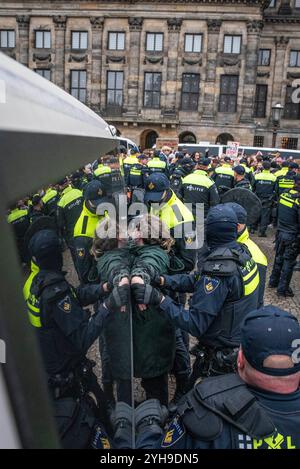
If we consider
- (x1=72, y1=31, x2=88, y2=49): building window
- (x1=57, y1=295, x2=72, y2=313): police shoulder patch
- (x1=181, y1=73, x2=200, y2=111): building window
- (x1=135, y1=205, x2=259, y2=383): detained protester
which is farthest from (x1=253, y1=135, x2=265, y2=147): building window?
(x1=57, y1=295, x2=72, y2=313): police shoulder patch

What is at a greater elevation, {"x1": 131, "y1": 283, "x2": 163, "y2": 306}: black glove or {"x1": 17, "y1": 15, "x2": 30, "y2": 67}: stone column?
{"x1": 17, "y1": 15, "x2": 30, "y2": 67}: stone column

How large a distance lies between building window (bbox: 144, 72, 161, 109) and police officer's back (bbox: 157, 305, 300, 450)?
85.1ft

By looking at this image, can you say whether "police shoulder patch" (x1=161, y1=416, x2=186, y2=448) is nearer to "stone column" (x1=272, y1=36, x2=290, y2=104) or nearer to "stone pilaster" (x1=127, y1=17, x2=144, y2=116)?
"stone pilaster" (x1=127, y1=17, x2=144, y2=116)

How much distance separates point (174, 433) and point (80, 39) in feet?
92.0

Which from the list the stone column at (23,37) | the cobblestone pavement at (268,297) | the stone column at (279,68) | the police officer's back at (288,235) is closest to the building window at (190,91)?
the stone column at (279,68)

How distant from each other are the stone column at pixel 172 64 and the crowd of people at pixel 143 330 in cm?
2419

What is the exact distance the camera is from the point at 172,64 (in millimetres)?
25859

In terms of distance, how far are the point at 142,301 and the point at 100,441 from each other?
41.9 inches

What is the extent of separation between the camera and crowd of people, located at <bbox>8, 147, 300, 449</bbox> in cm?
93

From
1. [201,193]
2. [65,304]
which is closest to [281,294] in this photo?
[201,193]

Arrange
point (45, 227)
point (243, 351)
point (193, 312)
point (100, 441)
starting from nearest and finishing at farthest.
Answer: point (45, 227)
point (100, 441)
point (243, 351)
point (193, 312)

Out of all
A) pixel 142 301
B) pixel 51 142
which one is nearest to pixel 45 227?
pixel 51 142
